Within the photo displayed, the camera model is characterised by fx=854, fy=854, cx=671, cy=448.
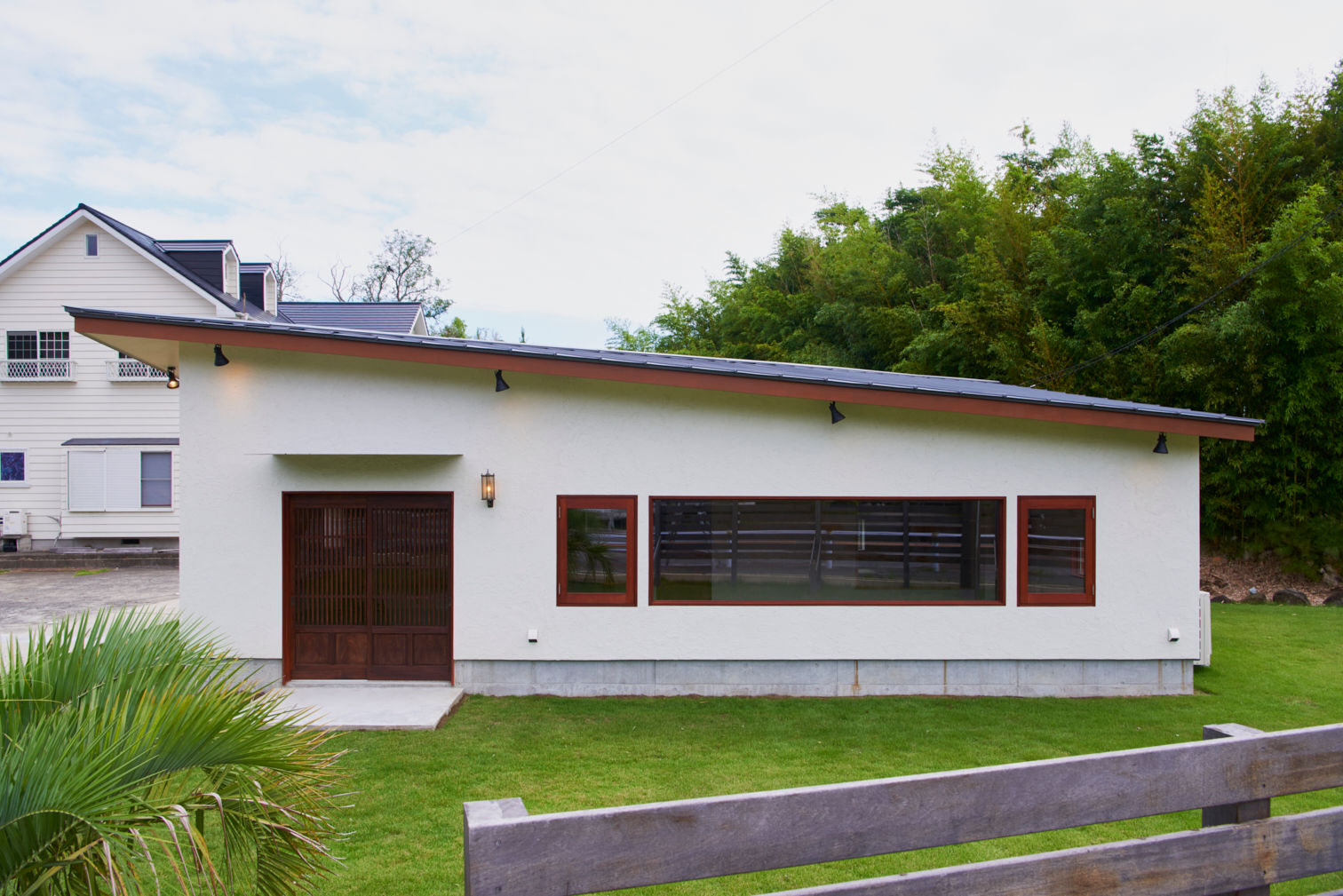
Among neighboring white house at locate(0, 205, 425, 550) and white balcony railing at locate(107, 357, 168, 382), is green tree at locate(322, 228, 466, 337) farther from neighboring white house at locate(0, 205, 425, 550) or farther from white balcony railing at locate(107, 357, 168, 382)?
white balcony railing at locate(107, 357, 168, 382)

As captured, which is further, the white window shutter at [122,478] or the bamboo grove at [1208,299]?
the white window shutter at [122,478]

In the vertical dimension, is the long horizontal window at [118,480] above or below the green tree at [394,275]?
below

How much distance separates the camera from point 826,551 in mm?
7789

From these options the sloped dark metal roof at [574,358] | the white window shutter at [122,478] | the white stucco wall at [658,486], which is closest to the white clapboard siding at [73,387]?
the white window shutter at [122,478]

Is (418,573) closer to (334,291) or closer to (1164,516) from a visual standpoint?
(1164,516)

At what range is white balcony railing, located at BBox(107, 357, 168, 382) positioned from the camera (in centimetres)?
1817

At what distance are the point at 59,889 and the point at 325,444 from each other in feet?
19.6

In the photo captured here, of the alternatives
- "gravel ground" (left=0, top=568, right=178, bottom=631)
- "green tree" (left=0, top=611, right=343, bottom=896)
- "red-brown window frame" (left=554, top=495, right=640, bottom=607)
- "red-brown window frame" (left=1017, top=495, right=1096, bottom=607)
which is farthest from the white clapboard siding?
"green tree" (left=0, top=611, right=343, bottom=896)

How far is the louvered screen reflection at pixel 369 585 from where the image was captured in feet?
25.6

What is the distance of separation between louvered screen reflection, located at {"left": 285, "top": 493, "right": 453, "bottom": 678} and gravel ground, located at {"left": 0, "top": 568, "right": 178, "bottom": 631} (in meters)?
4.41

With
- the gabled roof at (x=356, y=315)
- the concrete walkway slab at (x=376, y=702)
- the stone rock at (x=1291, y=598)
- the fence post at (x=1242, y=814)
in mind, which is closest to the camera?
the fence post at (x=1242, y=814)

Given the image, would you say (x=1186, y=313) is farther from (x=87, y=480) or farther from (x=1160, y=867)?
(x=87, y=480)

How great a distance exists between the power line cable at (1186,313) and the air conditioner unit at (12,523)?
66.3ft

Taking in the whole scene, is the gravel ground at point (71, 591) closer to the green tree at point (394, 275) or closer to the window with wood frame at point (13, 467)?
the window with wood frame at point (13, 467)
